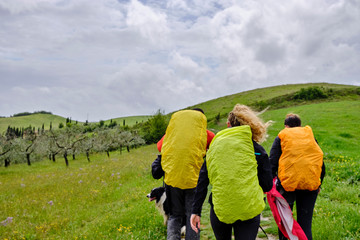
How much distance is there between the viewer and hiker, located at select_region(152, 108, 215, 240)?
3721 mm

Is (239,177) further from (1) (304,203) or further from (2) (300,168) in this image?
(1) (304,203)

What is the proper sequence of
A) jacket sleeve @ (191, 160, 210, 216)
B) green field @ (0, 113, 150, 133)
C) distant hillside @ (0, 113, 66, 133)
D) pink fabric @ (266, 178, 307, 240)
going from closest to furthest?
1. jacket sleeve @ (191, 160, 210, 216)
2. pink fabric @ (266, 178, 307, 240)
3. distant hillside @ (0, 113, 66, 133)
4. green field @ (0, 113, 150, 133)

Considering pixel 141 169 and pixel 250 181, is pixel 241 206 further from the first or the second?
pixel 141 169

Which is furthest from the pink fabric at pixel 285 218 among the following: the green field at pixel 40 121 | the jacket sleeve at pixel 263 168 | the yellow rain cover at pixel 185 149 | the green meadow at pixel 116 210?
the green field at pixel 40 121

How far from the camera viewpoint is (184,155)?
3.71 meters

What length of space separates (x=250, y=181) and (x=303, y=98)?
60921 mm

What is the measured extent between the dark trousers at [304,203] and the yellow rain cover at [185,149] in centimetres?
179

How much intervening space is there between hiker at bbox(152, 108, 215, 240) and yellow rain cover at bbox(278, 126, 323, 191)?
4.73 feet

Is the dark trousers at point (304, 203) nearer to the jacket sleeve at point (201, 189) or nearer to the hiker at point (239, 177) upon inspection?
the hiker at point (239, 177)

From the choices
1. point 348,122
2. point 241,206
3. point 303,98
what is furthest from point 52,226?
point 303,98

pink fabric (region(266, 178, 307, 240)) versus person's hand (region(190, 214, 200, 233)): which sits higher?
person's hand (region(190, 214, 200, 233))

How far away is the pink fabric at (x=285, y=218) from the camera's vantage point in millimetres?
4082

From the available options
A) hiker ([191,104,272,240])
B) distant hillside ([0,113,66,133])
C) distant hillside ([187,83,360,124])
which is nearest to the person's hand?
hiker ([191,104,272,240])

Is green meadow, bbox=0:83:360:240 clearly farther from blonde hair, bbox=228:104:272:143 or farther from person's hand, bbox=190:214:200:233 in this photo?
blonde hair, bbox=228:104:272:143
